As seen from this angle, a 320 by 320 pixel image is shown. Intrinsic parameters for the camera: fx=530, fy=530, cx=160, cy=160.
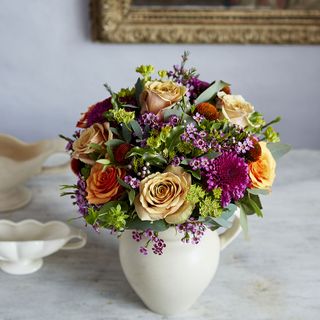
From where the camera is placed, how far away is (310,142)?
1.73 metres

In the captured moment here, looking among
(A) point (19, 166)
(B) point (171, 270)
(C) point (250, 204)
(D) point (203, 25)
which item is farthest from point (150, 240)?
(D) point (203, 25)

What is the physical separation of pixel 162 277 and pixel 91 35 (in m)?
0.91

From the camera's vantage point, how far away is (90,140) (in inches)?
33.4

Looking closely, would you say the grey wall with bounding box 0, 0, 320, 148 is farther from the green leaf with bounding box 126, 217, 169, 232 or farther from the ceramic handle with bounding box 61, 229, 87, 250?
the green leaf with bounding box 126, 217, 169, 232

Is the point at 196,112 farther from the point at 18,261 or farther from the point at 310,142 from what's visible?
the point at 310,142

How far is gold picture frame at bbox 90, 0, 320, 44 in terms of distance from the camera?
152 cm

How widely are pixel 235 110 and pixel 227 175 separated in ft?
0.42

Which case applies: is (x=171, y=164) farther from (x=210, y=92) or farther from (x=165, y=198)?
(x=210, y=92)

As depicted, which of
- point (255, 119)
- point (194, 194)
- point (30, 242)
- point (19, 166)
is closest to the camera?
point (194, 194)

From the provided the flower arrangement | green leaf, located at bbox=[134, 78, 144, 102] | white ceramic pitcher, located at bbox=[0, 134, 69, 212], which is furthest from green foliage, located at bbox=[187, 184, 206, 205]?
white ceramic pitcher, located at bbox=[0, 134, 69, 212]

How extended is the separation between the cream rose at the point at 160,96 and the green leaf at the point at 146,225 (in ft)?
0.55

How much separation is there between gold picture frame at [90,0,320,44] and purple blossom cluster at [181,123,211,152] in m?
0.80

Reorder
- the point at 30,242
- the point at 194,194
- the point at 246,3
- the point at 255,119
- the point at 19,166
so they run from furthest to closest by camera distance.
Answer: the point at 246,3, the point at 19,166, the point at 30,242, the point at 255,119, the point at 194,194

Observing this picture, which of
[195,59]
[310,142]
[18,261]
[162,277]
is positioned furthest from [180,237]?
[310,142]
